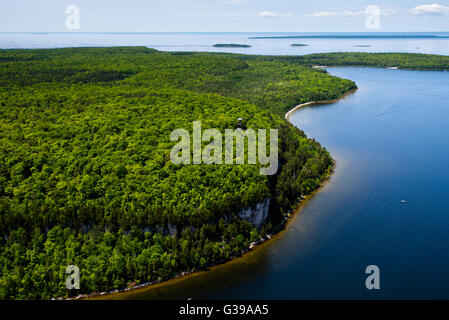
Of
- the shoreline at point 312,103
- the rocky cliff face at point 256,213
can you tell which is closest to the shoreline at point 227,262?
the rocky cliff face at point 256,213

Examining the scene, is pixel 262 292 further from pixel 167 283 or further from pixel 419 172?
pixel 419 172

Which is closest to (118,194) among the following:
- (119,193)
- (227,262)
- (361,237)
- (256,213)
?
(119,193)

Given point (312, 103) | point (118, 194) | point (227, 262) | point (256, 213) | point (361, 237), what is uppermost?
point (312, 103)

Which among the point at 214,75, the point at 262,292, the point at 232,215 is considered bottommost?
the point at 262,292

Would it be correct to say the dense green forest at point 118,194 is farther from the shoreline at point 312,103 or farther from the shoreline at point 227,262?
the shoreline at point 312,103

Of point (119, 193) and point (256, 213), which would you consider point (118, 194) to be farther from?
point (256, 213)

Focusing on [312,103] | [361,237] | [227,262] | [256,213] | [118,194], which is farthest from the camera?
[312,103]

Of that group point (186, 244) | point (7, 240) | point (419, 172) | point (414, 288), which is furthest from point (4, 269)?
point (419, 172)
